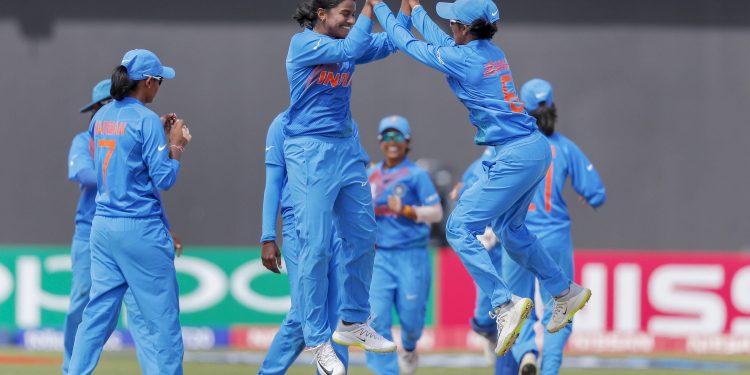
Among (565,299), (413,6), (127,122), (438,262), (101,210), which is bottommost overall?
(438,262)

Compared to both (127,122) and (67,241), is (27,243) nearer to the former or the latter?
(67,241)

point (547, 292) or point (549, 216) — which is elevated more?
point (549, 216)

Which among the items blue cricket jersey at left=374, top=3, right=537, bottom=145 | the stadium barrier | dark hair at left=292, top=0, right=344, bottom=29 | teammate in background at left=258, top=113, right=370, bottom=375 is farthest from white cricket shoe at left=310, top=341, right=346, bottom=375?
the stadium barrier

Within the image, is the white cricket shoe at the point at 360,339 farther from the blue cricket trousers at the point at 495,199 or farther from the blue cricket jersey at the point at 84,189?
the blue cricket jersey at the point at 84,189

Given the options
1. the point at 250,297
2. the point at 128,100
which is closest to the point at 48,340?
the point at 250,297

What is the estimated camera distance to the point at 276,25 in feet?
54.2

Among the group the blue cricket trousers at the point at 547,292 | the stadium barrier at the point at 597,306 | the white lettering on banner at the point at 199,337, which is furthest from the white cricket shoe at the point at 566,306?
the white lettering on banner at the point at 199,337

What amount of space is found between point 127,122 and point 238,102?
29.7ft

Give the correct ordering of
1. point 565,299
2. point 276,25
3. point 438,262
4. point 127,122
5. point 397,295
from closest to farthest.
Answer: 1. point 127,122
2. point 565,299
3. point 397,295
4. point 438,262
5. point 276,25

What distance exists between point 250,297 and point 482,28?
752 centimetres

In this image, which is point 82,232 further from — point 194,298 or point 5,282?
point 5,282

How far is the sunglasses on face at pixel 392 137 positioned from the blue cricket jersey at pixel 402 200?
0.24 m

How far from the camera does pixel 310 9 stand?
7.77m

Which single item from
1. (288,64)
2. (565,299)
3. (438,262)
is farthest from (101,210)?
(438,262)
